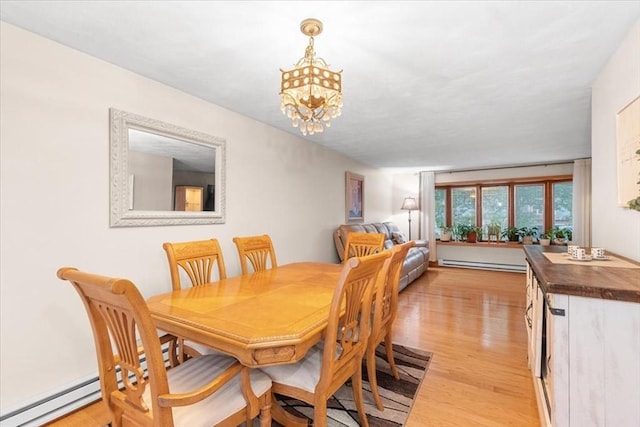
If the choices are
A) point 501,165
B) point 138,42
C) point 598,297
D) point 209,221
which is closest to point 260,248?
point 209,221

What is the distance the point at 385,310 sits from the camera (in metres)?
2.04

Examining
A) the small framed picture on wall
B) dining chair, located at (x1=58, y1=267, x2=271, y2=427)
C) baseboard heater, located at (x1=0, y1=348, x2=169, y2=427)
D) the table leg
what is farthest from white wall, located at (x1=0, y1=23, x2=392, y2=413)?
the small framed picture on wall

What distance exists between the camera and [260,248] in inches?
104

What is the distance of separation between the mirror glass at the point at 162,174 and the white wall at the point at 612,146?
113 inches

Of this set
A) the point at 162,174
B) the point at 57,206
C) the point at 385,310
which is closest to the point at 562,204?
the point at 385,310

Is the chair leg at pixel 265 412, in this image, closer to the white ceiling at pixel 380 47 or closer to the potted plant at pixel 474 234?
the white ceiling at pixel 380 47

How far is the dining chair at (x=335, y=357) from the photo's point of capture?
4.23 feet

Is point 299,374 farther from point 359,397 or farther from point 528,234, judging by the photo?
point 528,234

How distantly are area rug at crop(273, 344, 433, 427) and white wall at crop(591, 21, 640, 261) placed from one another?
152 centimetres

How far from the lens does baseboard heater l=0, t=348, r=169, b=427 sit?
64.3 inches

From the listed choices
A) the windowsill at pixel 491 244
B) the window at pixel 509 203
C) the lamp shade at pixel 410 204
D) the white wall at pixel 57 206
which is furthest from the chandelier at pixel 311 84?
the window at pixel 509 203

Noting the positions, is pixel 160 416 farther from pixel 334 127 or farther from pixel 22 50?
pixel 334 127

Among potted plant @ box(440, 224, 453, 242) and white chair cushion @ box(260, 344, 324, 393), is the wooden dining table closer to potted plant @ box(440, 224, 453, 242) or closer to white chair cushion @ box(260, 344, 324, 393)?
white chair cushion @ box(260, 344, 324, 393)

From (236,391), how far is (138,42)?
6.52ft
